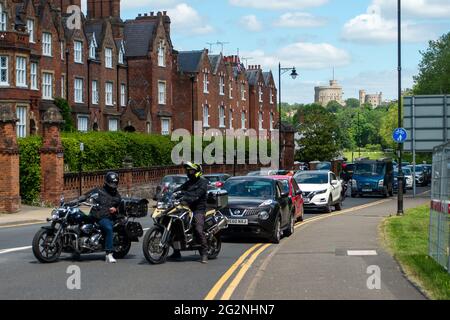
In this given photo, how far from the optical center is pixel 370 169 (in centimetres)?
4994

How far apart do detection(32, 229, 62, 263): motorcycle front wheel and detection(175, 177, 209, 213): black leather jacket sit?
2.47 meters

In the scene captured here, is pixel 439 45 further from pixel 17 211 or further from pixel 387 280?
pixel 387 280

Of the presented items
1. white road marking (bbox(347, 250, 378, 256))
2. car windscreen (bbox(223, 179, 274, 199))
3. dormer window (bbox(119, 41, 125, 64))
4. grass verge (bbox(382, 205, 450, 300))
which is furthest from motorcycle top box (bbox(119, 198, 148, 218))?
dormer window (bbox(119, 41, 125, 64))

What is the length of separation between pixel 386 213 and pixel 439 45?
67.2 metres

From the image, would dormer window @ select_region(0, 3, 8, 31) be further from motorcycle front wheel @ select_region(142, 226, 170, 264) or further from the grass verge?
motorcycle front wheel @ select_region(142, 226, 170, 264)

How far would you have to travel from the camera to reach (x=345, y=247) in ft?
60.8

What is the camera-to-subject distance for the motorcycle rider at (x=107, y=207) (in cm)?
1510

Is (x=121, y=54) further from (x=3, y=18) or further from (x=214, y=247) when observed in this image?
(x=214, y=247)

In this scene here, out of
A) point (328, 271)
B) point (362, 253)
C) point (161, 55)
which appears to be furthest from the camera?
point (161, 55)

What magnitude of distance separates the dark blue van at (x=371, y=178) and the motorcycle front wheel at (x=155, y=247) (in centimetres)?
3596

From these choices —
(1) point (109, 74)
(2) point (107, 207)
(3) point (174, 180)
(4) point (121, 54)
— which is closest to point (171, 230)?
(2) point (107, 207)

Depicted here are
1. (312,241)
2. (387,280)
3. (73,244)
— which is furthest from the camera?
(312,241)

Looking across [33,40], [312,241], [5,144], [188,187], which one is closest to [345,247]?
[312,241]

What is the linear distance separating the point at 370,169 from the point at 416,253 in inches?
1314
